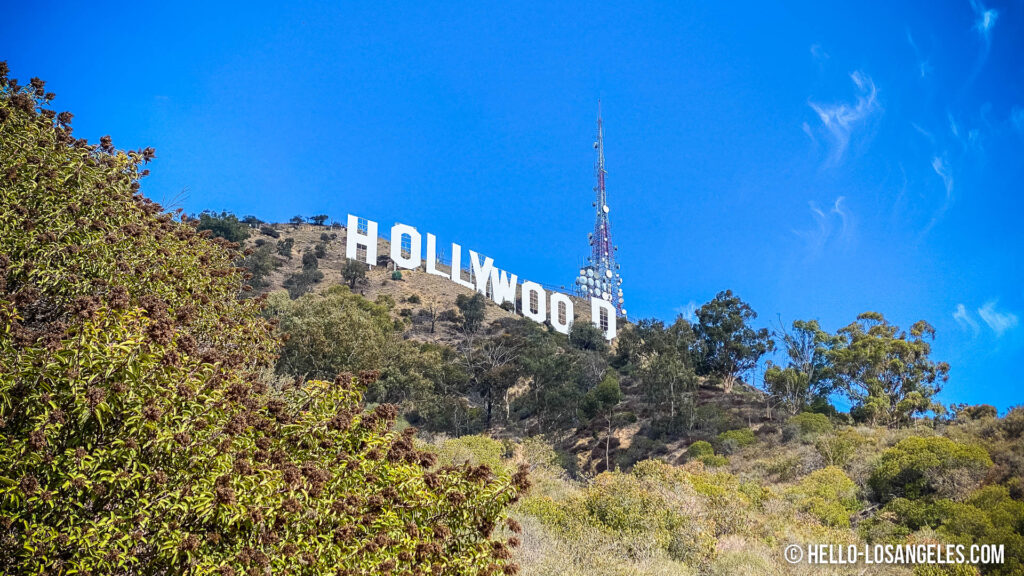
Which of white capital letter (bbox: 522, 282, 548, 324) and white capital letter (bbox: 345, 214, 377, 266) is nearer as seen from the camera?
white capital letter (bbox: 345, 214, 377, 266)

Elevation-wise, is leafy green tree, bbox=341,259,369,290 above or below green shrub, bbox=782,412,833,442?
above

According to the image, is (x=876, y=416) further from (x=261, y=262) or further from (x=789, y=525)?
(x=261, y=262)

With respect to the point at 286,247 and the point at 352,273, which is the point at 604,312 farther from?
the point at 286,247

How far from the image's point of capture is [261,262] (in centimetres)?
5603

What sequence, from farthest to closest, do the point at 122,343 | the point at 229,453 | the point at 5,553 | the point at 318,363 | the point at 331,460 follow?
the point at 318,363, the point at 331,460, the point at 229,453, the point at 122,343, the point at 5,553

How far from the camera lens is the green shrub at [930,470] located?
20.7 metres

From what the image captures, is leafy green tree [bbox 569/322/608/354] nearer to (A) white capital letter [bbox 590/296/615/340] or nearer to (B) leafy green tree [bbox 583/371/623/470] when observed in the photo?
(A) white capital letter [bbox 590/296/615/340]

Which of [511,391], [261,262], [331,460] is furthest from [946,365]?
[261,262]

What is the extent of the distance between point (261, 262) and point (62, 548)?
5524 centimetres

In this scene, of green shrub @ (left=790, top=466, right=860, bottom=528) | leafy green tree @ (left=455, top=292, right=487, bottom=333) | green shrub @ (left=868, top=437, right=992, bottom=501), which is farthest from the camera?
leafy green tree @ (left=455, top=292, right=487, bottom=333)

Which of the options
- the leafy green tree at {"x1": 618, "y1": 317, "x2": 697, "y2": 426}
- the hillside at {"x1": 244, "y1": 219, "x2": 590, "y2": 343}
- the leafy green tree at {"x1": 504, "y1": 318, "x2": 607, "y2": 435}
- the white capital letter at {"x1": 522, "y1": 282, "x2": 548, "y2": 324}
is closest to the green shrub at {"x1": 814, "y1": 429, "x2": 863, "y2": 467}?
the leafy green tree at {"x1": 618, "y1": 317, "x2": 697, "y2": 426}

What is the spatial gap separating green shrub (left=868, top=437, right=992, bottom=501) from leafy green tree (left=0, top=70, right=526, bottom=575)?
21.0 meters

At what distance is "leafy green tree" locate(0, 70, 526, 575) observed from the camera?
4.68m

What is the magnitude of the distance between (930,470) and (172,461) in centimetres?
2471
